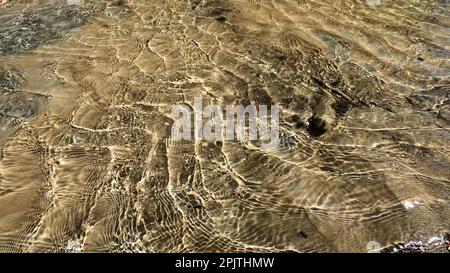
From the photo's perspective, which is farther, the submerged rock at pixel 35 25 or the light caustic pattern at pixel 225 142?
the submerged rock at pixel 35 25

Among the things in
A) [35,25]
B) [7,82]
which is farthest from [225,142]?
[35,25]

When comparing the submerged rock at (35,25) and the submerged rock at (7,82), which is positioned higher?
the submerged rock at (35,25)

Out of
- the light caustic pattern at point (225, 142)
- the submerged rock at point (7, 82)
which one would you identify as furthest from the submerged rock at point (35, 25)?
the submerged rock at point (7, 82)

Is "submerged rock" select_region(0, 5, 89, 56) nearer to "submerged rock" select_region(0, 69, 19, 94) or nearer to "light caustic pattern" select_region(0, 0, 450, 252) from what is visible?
"light caustic pattern" select_region(0, 0, 450, 252)

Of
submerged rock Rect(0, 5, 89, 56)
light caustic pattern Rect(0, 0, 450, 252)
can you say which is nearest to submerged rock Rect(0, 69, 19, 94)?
light caustic pattern Rect(0, 0, 450, 252)

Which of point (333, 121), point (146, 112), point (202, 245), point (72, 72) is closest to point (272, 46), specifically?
point (333, 121)

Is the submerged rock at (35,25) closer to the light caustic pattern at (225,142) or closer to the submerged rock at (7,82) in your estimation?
the light caustic pattern at (225,142)
